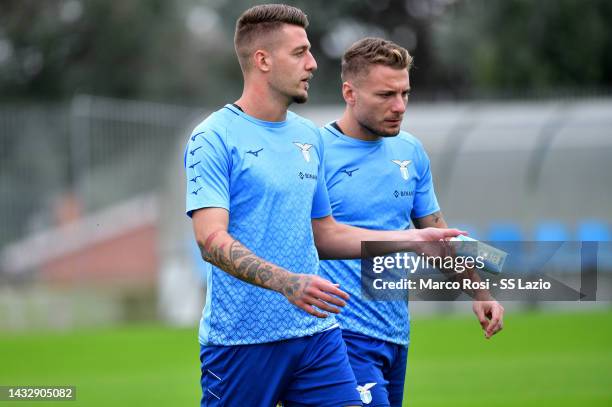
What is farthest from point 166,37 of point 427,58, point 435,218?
point 435,218

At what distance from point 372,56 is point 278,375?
1.96 m

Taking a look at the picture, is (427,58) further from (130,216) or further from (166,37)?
(130,216)

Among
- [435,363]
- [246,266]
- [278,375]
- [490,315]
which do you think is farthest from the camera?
[435,363]

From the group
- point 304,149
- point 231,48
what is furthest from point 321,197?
point 231,48

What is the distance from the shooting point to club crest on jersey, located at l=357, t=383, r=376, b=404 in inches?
235

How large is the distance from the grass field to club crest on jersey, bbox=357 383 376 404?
4870mm

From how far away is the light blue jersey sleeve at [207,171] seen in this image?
16.3ft

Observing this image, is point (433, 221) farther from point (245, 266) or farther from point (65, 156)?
point (65, 156)

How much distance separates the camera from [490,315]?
5.79 m

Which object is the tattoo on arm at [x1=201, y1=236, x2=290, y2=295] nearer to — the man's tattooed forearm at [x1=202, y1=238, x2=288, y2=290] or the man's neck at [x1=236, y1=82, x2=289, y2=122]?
the man's tattooed forearm at [x1=202, y1=238, x2=288, y2=290]

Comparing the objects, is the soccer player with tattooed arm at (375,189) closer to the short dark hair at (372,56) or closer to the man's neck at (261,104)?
the short dark hair at (372,56)

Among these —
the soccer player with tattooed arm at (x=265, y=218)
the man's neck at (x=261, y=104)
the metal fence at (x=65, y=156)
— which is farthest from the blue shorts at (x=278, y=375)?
the metal fence at (x=65, y=156)

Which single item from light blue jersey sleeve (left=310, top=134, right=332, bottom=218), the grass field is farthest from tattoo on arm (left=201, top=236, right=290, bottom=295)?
the grass field

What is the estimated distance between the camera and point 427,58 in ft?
123
